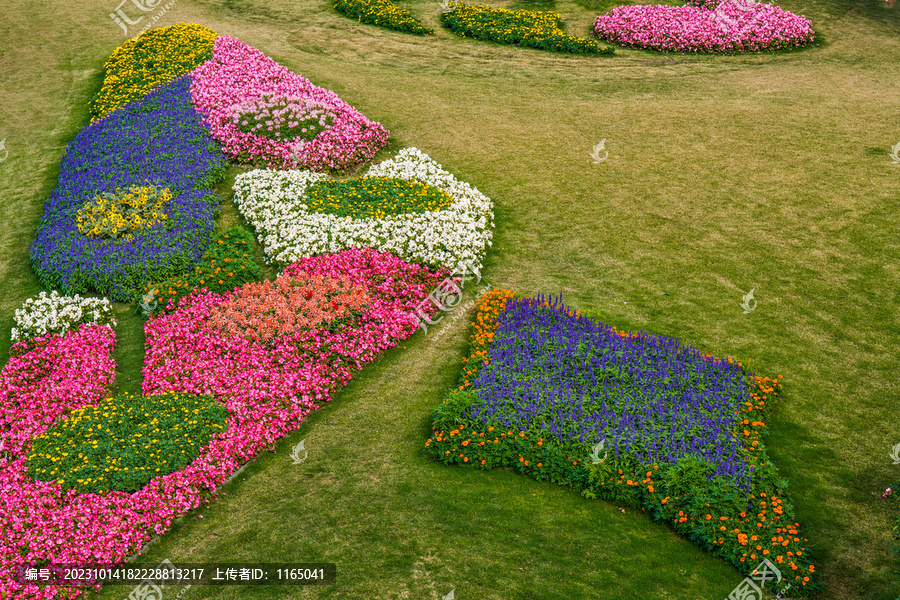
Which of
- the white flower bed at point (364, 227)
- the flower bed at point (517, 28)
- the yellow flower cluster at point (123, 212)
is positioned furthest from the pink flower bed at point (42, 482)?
the flower bed at point (517, 28)

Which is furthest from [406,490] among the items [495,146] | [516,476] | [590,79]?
[590,79]

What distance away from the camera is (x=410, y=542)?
885 cm

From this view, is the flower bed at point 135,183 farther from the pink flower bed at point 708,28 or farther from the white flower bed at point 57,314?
the pink flower bed at point 708,28

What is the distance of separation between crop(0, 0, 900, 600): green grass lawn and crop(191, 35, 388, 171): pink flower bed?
35.4 inches

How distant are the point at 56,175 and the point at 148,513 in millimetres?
12587

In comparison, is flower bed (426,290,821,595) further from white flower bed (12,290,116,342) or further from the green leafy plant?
white flower bed (12,290,116,342)

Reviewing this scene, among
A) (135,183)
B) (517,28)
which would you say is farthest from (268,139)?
(517,28)

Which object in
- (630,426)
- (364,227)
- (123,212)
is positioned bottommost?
(630,426)

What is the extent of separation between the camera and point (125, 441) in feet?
32.7

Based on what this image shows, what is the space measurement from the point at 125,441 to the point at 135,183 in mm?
8310

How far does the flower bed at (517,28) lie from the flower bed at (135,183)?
37.4 ft

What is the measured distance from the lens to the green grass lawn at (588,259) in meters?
8.77

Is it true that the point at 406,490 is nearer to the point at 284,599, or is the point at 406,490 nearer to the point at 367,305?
the point at 284,599

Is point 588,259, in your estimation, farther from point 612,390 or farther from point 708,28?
point 708,28
